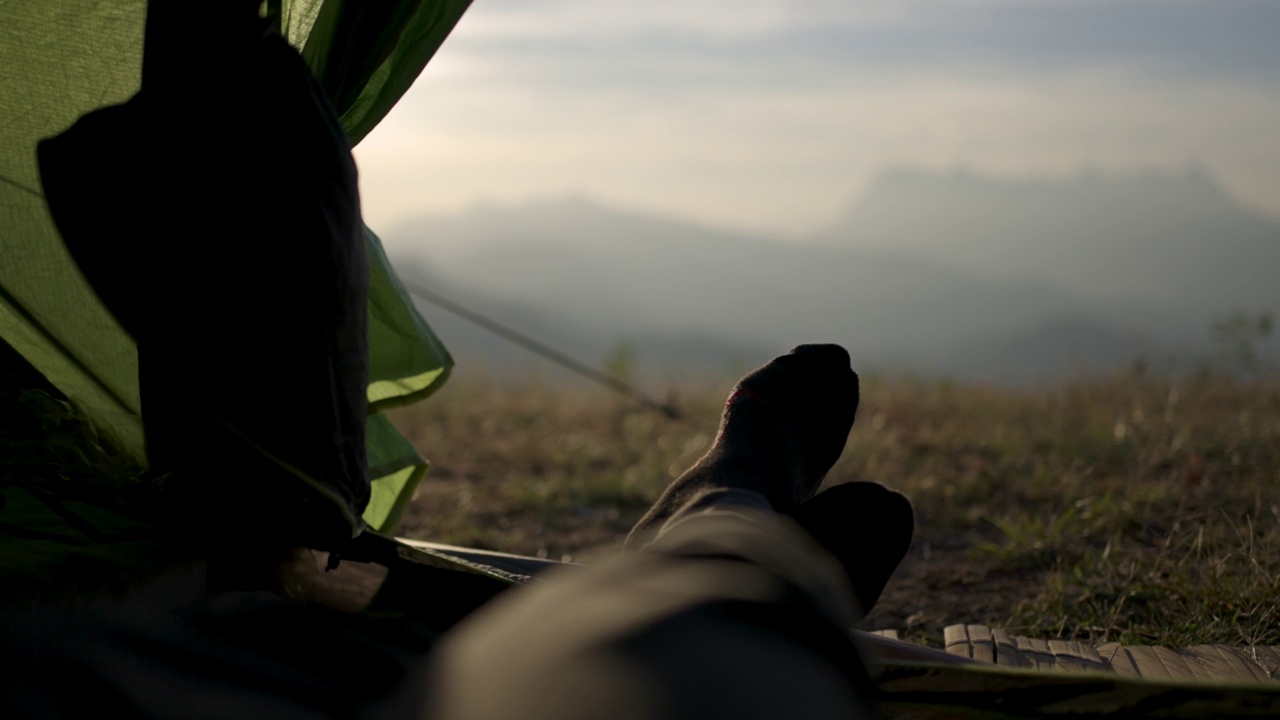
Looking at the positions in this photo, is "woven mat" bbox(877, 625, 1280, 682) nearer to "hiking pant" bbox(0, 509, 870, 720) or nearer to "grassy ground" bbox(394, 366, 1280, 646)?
"grassy ground" bbox(394, 366, 1280, 646)

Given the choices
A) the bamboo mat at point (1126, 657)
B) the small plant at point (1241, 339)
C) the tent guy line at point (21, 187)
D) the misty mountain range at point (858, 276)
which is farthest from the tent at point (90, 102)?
the misty mountain range at point (858, 276)

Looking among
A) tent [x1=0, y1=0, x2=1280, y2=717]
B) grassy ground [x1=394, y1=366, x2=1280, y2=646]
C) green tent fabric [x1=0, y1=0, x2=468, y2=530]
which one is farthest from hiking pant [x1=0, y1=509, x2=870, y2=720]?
grassy ground [x1=394, y1=366, x2=1280, y2=646]

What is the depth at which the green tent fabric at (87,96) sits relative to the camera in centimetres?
123

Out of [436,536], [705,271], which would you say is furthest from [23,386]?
[705,271]

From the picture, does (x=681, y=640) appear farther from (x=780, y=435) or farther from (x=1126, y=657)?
(x=1126, y=657)

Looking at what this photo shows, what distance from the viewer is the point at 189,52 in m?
1.00

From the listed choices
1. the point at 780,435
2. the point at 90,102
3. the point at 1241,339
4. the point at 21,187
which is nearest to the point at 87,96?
the point at 90,102

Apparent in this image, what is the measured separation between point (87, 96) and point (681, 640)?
107 centimetres

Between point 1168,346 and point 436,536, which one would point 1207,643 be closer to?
point 436,536

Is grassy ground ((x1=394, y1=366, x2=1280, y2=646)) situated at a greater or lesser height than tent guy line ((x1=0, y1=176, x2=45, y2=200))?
lesser

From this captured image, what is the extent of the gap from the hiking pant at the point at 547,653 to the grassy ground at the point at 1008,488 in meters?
0.95

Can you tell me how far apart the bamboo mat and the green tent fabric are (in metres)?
1.12

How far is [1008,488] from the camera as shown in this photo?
2459mm

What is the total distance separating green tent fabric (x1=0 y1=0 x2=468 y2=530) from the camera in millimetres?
1227
